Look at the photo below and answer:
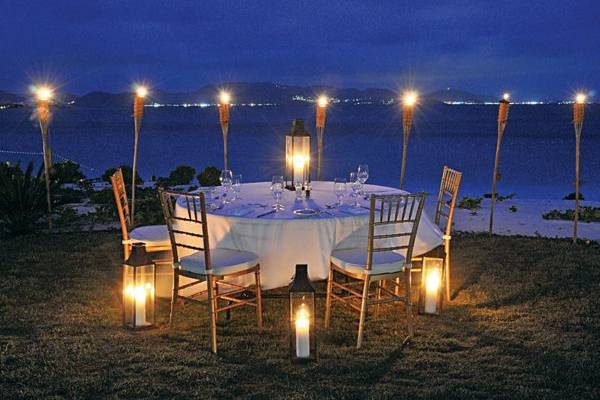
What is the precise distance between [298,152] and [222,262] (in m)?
1.14

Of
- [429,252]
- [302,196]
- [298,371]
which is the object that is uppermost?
[302,196]

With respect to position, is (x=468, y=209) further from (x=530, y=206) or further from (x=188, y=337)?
(x=188, y=337)

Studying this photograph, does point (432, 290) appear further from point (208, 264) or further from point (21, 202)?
point (21, 202)

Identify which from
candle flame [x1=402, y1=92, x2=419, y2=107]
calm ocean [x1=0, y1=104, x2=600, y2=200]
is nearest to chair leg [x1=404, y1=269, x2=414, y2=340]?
candle flame [x1=402, y1=92, x2=419, y2=107]

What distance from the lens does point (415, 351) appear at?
12.4ft

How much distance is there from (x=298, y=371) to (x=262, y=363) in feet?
0.76

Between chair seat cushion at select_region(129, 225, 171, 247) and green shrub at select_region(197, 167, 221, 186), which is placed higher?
green shrub at select_region(197, 167, 221, 186)

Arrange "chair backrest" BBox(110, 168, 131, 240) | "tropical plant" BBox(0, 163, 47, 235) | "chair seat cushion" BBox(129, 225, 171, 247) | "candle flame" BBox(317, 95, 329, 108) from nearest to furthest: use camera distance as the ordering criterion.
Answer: "chair backrest" BBox(110, 168, 131, 240), "chair seat cushion" BBox(129, 225, 171, 247), "candle flame" BBox(317, 95, 329, 108), "tropical plant" BBox(0, 163, 47, 235)

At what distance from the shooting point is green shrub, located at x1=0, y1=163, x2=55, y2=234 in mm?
6934

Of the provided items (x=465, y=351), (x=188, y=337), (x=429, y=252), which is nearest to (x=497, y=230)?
(x=429, y=252)

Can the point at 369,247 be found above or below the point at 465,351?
above

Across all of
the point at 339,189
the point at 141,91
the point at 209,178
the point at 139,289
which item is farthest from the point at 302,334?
the point at 209,178

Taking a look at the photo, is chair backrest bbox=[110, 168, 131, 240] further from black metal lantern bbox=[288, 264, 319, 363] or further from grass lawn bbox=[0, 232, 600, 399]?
black metal lantern bbox=[288, 264, 319, 363]

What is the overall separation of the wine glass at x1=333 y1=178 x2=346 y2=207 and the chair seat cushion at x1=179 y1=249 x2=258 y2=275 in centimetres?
77
